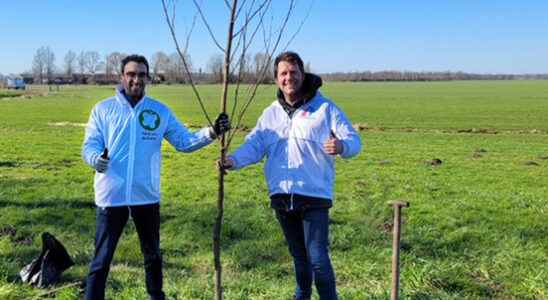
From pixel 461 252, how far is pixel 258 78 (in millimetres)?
4160

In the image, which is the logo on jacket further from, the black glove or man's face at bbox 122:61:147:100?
the black glove

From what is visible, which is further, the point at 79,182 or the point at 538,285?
the point at 79,182

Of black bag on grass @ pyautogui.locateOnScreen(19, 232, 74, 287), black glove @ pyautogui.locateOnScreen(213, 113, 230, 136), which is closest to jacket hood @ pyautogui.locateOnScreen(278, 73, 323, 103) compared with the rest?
black glove @ pyautogui.locateOnScreen(213, 113, 230, 136)

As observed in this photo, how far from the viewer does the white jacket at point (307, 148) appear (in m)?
3.91

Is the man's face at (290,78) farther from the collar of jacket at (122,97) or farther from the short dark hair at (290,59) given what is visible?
the collar of jacket at (122,97)

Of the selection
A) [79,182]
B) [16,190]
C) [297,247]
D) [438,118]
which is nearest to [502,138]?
[438,118]

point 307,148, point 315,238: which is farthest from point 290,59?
point 315,238

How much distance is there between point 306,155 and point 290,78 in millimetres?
554

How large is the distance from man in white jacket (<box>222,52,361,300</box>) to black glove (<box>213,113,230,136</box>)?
0.25 m

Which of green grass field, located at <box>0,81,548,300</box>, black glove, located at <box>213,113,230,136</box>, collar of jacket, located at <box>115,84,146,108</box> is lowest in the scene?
green grass field, located at <box>0,81,548,300</box>

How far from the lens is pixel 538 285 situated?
5086 mm

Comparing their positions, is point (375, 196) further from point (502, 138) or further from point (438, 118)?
point (438, 118)

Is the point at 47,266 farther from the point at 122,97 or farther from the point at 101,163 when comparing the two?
the point at 122,97

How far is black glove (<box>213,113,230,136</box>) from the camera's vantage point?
12.2 ft
